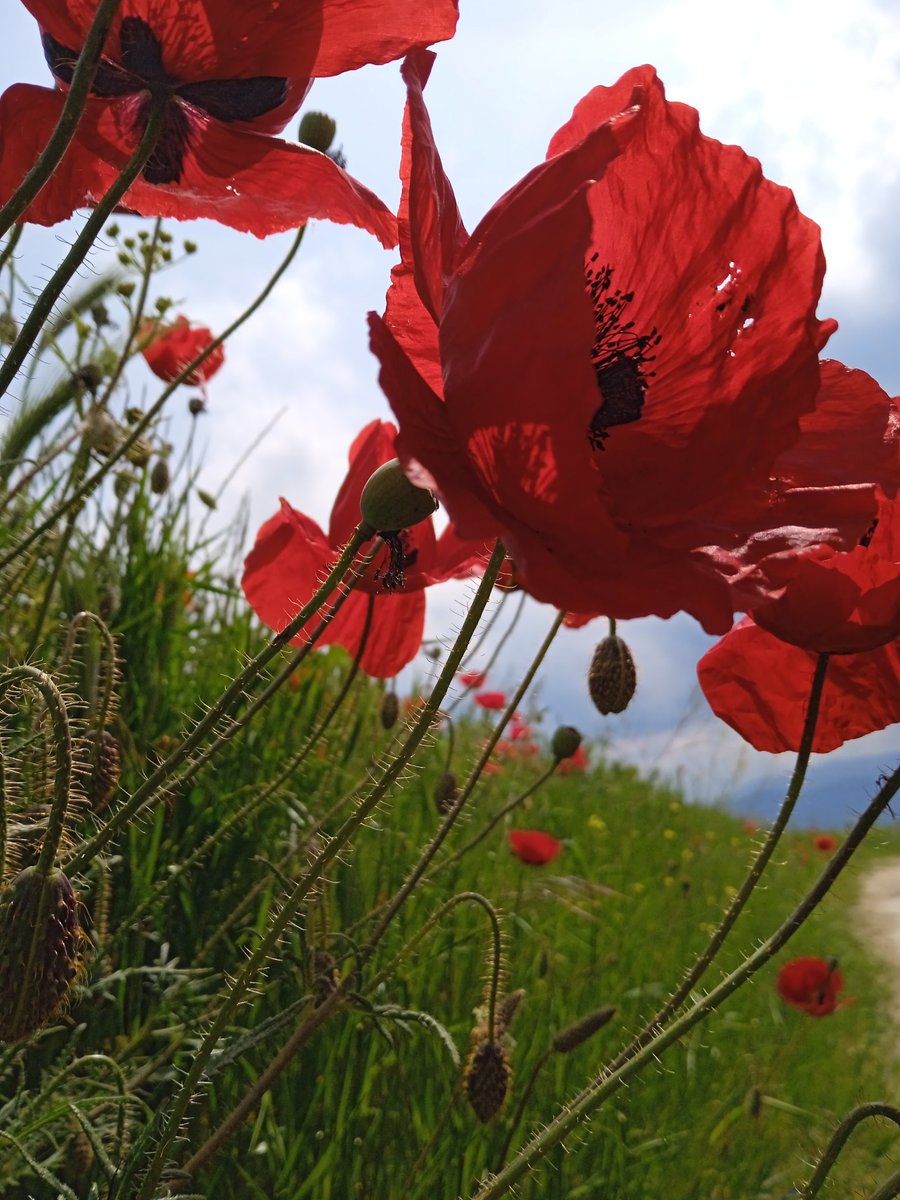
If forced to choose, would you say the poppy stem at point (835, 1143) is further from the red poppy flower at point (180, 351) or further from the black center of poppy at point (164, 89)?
the red poppy flower at point (180, 351)

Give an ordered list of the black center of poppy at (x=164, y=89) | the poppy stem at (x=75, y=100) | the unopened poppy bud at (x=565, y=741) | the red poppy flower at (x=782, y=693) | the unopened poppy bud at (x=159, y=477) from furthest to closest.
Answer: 1. the unopened poppy bud at (x=159, y=477)
2. the unopened poppy bud at (x=565, y=741)
3. the red poppy flower at (x=782, y=693)
4. the black center of poppy at (x=164, y=89)
5. the poppy stem at (x=75, y=100)

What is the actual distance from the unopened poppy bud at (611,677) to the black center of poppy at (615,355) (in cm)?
73

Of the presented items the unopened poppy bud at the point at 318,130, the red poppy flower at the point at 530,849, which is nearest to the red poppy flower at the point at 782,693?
the unopened poppy bud at the point at 318,130

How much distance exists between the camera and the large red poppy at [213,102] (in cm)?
77

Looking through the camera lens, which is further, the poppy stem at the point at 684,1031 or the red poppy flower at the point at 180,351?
the red poppy flower at the point at 180,351

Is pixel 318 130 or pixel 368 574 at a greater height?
pixel 318 130

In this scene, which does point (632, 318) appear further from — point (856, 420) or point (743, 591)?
point (743, 591)

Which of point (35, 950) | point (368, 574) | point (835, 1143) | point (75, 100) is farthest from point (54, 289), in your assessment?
point (835, 1143)

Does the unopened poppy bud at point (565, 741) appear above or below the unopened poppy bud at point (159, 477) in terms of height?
below

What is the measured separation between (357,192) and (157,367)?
187 cm

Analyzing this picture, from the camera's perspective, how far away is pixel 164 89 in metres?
0.83

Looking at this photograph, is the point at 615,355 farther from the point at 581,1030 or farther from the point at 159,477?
the point at 159,477

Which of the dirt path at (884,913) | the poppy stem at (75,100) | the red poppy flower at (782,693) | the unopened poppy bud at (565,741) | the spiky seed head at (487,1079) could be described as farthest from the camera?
the dirt path at (884,913)

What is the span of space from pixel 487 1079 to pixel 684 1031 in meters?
0.56
